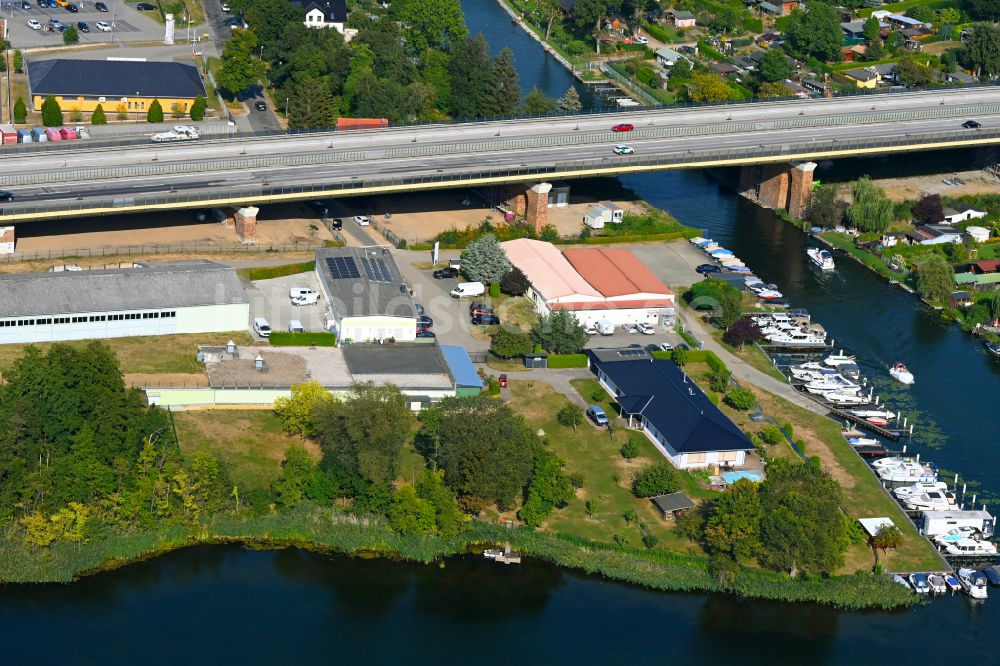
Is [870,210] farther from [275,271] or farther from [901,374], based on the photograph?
[275,271]

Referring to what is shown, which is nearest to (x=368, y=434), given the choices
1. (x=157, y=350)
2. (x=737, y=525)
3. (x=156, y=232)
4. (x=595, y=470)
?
(x=595, y=470)

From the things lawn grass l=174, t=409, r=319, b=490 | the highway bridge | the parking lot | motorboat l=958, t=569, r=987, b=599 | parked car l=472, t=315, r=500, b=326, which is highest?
the highway bridge

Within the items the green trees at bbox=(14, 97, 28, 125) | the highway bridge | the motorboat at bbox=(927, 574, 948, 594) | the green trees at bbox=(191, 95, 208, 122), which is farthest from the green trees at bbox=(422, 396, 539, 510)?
the green trees at bbox=(14, 97, 28, 125)

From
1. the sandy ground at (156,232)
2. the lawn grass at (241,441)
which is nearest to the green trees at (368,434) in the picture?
the lawn grass at (241,441)

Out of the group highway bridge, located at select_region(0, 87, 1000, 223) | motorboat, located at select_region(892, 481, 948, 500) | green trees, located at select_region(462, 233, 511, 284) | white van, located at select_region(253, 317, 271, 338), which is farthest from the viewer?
highway bridge, located at select_region(0, 87, 1000, 223)

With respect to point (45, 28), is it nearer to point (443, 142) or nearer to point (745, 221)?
point (443, 142)

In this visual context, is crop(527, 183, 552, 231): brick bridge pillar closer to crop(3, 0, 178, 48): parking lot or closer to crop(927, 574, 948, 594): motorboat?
crop(927, 574, 948, 594): motorboat
